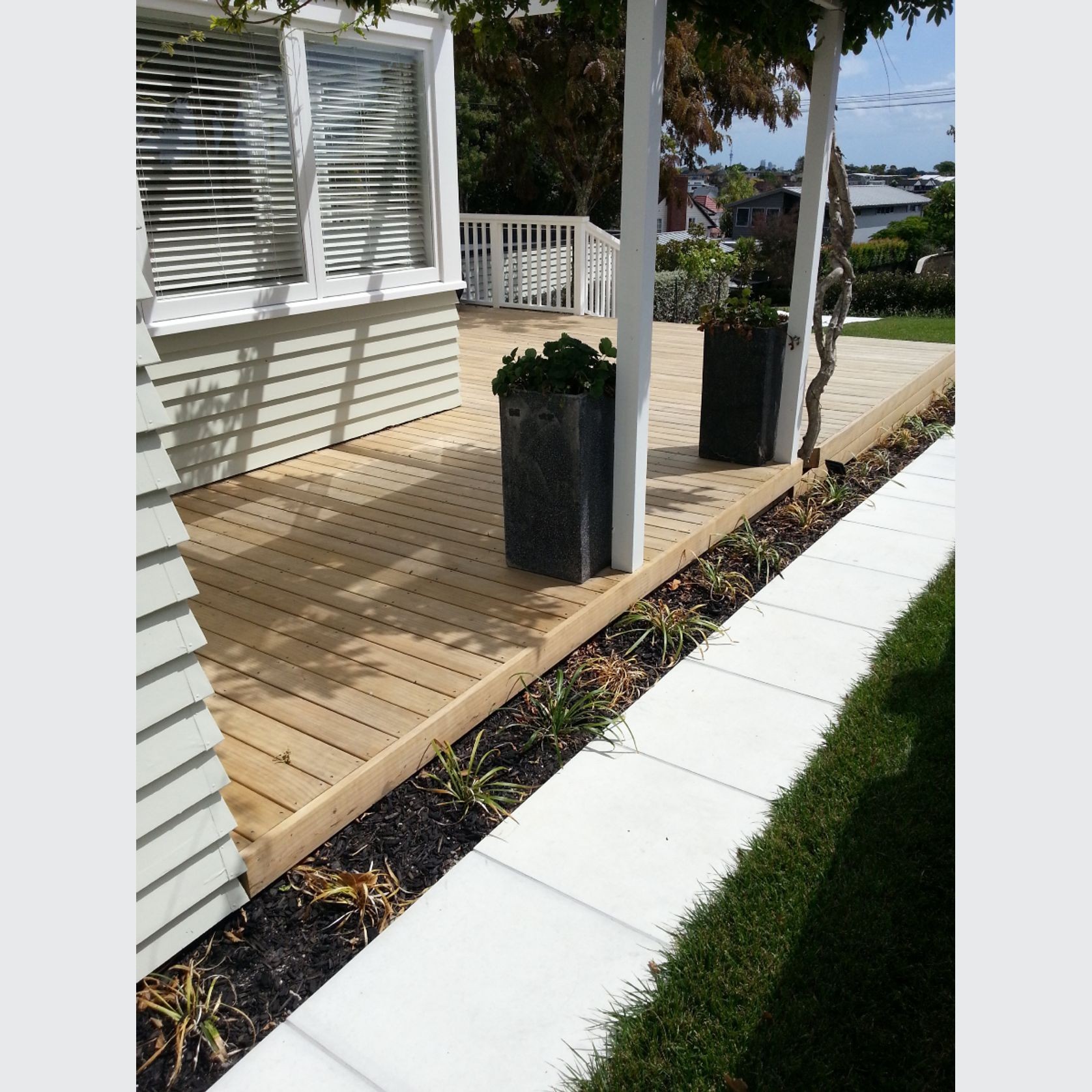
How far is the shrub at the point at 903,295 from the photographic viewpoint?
43.7 ft

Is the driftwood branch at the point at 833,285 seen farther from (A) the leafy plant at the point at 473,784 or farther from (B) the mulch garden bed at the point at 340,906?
(A) the leafy plant at the point at 473,784

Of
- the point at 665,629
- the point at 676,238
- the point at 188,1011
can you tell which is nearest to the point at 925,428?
the point at 665,629

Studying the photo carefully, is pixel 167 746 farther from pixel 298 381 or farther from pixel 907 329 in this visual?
pixel 907 329

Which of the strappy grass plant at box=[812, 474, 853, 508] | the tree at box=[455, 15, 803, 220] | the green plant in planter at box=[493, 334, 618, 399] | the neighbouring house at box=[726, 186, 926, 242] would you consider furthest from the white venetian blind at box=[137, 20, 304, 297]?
the neighbouring house at box=[726, 186, 926, 242]

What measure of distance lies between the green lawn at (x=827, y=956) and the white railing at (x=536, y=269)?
7845 mm

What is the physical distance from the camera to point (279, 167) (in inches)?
184

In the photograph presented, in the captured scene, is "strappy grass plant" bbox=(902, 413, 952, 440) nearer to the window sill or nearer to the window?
the window sill

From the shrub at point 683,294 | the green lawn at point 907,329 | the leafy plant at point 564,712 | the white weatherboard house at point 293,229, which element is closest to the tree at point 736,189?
the green lawn at point 907,329

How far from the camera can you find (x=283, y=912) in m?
2.20

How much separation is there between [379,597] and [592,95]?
362 inches
